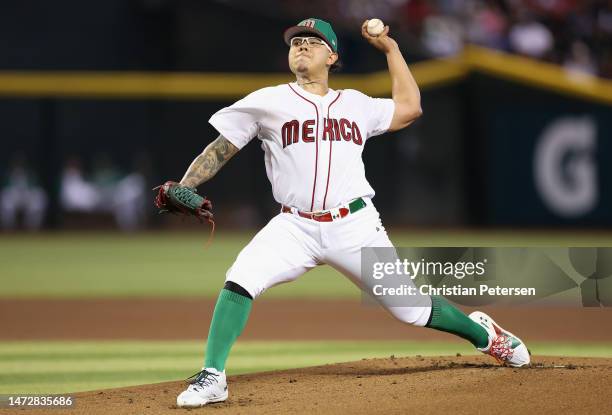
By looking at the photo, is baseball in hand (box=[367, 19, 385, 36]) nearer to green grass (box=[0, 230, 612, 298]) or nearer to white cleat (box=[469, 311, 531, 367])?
white cleat (box=[469, 311, 531, 367])

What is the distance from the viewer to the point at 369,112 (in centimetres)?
512

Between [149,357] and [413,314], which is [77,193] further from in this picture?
[413,314]

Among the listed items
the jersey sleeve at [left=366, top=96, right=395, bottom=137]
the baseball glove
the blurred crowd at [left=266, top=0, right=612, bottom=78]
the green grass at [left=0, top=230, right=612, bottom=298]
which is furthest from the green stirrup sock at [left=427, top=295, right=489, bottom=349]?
the blurred crowd at [left=266, top=0, right=612, bottom=78]

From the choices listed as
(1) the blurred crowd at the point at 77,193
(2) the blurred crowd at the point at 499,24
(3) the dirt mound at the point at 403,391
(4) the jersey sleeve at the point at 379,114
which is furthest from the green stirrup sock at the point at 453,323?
(1) the blurred crowd at the point at 77,193

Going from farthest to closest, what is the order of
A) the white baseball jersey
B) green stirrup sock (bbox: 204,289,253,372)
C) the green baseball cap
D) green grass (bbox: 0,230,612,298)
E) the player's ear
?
1. green grass (bbox: 0,230,612,298)
2. the player's ear
3. the green baseball cap
4. the white baseball jersey
5. green stirrup sock (bbox: 204,289,253,372)

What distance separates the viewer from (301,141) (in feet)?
16.0

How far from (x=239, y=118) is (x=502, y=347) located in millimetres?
1773

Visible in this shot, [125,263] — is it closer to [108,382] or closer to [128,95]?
[128,95]

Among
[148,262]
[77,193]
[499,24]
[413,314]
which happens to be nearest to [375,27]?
[413,314]

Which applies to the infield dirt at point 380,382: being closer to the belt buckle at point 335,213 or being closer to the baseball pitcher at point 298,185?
the baseball pitcher at point 298,185

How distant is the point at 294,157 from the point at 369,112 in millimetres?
488

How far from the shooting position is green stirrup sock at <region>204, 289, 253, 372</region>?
4750 millimetres

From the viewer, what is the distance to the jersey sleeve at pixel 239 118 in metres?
4.89

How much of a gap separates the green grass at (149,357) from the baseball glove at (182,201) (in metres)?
1.33
